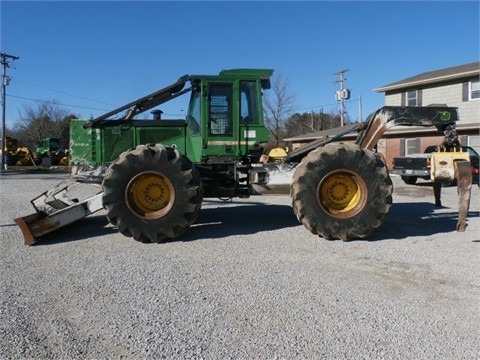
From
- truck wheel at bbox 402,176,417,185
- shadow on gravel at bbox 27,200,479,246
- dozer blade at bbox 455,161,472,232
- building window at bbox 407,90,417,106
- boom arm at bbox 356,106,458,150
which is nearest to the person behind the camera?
dozer blade at bbox 455,161,472,232

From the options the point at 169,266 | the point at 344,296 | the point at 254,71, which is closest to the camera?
the point at 344,296

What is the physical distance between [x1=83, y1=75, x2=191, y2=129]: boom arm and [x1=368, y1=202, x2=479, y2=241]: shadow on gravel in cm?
414

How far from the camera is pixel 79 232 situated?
7301mm

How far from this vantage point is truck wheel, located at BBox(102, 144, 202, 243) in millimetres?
6465

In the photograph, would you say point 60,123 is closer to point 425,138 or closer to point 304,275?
point 425,138

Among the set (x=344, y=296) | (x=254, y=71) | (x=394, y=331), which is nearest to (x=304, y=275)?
(x=344, y=296)

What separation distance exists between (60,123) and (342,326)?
63429 millimetres

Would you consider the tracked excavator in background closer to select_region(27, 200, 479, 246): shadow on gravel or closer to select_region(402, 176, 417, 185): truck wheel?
select_region(27, 200, 479, 246): shadow on gravel

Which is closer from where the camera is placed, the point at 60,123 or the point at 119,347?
the point at 119,347

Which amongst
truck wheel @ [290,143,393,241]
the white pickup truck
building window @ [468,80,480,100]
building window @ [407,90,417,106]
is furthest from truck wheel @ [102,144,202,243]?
building window @ [407,90,417,106]

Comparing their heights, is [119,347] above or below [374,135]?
below

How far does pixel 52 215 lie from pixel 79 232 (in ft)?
2.53

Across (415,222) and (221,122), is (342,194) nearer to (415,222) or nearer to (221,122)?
(415,222)

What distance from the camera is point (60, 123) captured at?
199 ft
